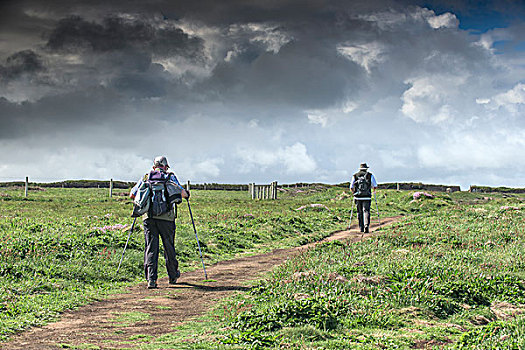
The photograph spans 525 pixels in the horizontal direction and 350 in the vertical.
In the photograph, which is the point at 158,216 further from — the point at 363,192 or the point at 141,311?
the point at 363,192

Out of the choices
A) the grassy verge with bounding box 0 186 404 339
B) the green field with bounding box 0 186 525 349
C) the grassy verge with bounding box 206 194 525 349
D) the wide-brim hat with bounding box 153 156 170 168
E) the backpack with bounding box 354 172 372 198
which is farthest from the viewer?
the backpack with bounding box 354 172 372 198

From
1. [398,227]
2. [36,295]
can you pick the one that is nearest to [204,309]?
[36,295]

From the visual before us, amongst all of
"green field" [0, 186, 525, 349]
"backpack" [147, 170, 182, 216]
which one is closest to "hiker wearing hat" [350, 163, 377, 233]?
"green field" [0, 186, 525, 349]

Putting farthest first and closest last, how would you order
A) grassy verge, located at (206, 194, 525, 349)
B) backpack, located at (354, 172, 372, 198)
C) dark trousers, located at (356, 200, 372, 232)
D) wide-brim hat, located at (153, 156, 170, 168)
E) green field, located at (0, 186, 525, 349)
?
backpack, located at (354, 172, 372, 198)
dark trousers, located at (356, 200, 372, 232)
wide-brim hat, located at (153, 156, 170, 168)
green field, located at (0, 186, 525, 349)
grassy verge, located at (206, 194, 525, 349)

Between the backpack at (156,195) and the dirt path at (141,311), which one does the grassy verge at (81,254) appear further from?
the backpack at (156,195)

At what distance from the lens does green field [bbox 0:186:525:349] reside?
797cm

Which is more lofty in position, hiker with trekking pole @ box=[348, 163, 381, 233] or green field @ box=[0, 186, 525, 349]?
hiker with trekking pole @ box=[348, 163, 381, 233]

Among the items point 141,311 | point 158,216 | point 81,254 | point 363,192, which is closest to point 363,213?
point 363,192

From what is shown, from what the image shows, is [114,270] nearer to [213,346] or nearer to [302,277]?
[302,277]

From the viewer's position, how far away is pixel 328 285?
1063 cm

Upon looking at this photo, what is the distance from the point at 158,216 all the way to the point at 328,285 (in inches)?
198

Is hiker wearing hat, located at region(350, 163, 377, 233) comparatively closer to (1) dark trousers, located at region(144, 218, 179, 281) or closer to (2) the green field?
(2) the green field

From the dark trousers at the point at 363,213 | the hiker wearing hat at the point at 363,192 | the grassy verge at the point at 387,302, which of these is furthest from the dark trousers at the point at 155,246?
the hiker wearing hat at the point at 363,192

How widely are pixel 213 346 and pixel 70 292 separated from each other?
599cm
